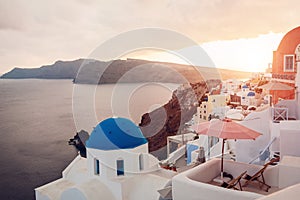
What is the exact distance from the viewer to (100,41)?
24.8 feet

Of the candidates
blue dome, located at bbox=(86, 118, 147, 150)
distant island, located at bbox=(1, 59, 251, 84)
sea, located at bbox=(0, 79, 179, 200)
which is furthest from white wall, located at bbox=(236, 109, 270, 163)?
sea, located at bbox=(0, 79, 179, 200)

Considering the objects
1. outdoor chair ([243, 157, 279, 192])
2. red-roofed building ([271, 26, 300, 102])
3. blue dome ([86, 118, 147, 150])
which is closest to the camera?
outdoor chair ([243, 157, 279, 192])

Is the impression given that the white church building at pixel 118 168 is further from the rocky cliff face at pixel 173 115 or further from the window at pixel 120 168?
the rocky cliff face at pixel 173 115

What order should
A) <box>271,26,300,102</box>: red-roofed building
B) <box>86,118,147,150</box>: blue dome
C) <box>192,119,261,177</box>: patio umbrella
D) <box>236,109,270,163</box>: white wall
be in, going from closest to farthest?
<box>192,119,261,177</box>: patio umbrella → <box>236,109,270,163</box>: white wall → <box>86,118,147,150</box>: blue dome → <box>271,26,300,102</box>: red-roofed building

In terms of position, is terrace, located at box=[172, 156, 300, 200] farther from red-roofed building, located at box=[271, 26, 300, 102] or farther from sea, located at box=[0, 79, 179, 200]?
sea, located at box=[0, 79, 179, 200]

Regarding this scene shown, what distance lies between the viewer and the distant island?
745cm

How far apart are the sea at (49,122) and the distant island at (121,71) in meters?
0.40

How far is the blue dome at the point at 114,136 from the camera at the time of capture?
12.5 ft

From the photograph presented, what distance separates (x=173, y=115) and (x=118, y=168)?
42.9 feet

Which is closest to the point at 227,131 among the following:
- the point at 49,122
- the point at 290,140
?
the point at 290,140

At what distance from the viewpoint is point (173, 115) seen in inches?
663

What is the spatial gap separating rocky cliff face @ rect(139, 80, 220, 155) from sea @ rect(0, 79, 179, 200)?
52cm

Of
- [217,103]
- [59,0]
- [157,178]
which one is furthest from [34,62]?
[157,178]

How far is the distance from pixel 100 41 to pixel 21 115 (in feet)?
47.2
